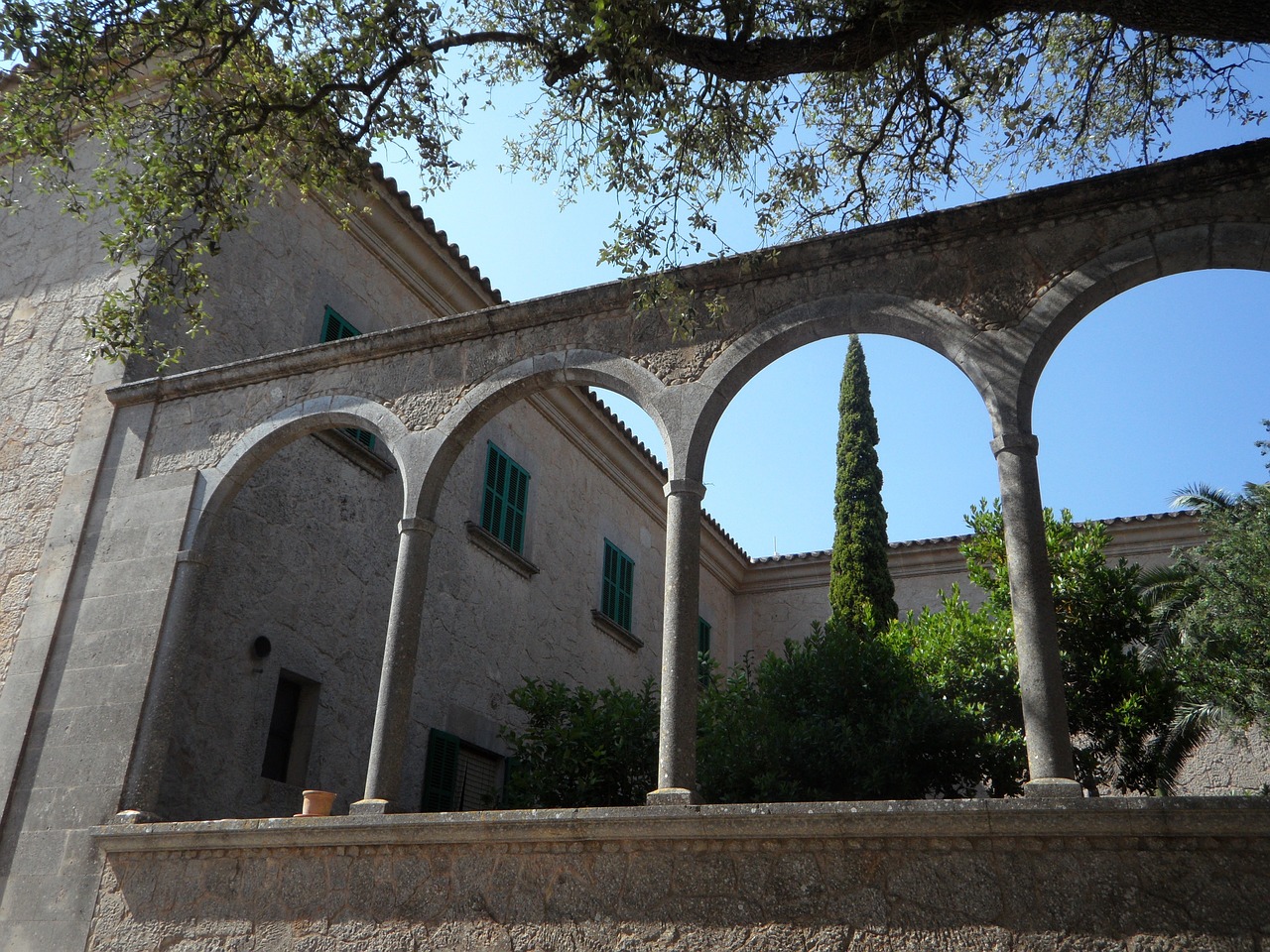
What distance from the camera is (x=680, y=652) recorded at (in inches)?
220

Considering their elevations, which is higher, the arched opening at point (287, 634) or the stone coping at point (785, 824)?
the arched opening at point (287, 634)

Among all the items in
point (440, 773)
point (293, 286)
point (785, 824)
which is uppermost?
point (293, 286)

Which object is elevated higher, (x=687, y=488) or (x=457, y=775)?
(x=687, y=488)

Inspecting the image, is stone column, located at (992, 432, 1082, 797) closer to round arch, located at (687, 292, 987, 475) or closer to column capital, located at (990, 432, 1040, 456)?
column capital, located at (990, 432, 1040, 456)

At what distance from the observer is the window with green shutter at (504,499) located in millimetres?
10969

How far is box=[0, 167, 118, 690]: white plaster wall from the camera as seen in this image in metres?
8.14

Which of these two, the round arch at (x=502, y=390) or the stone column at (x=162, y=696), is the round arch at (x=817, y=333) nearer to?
the round arch at (x=502, y=390)

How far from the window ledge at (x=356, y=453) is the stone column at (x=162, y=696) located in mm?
1976

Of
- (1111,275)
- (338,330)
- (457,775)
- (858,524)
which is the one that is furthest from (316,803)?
(858,524)

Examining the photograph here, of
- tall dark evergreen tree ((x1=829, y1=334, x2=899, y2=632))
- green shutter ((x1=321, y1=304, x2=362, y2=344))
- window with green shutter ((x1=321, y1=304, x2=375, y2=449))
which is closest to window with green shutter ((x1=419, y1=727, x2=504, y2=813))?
window with green shutter ((x1=321, y1=304, x2=375, y2=449))

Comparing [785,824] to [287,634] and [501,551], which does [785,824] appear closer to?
[287,634]

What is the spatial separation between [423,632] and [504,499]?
2.09 m

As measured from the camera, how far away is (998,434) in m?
5.39

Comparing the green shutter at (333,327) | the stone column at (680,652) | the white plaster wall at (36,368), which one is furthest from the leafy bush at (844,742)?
the white plaster wall at (36,368)
